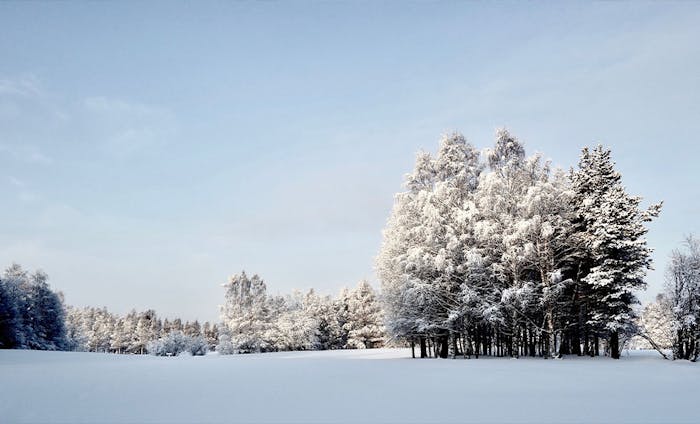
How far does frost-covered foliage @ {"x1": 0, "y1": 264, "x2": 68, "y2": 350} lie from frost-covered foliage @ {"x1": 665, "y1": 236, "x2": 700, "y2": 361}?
5752 centimetres

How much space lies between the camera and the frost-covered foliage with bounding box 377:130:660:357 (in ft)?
89.1

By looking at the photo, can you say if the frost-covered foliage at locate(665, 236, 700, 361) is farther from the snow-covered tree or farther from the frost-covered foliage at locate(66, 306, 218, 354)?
the frost-covered foliage at locate(66, 306, 218, 354)

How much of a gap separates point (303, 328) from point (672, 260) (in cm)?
4808

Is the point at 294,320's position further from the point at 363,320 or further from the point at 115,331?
the point at 115,331

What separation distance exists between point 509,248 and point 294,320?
148 feet

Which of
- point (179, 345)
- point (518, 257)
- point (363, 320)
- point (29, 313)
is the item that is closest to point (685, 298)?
point (518, 257)

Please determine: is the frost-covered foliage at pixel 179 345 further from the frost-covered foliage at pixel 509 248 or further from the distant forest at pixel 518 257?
the frost-covered foliage at pixel 509 248

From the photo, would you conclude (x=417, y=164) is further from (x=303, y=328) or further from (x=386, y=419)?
(x=303, y=328)

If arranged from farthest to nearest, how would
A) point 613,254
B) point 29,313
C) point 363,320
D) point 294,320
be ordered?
point 363,320 → point 294,320 → point 29,313 → point 613,254

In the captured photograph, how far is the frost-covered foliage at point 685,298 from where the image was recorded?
2623cm

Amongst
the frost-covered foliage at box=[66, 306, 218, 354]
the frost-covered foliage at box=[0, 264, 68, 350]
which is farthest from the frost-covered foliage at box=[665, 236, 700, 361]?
the frost-covered foliage at box=[66, 306, 218, 354]

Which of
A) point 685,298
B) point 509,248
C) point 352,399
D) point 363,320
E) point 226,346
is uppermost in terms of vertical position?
point 509,248

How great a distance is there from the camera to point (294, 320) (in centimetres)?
6569

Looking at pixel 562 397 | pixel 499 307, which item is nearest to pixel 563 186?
pixel 499 307
